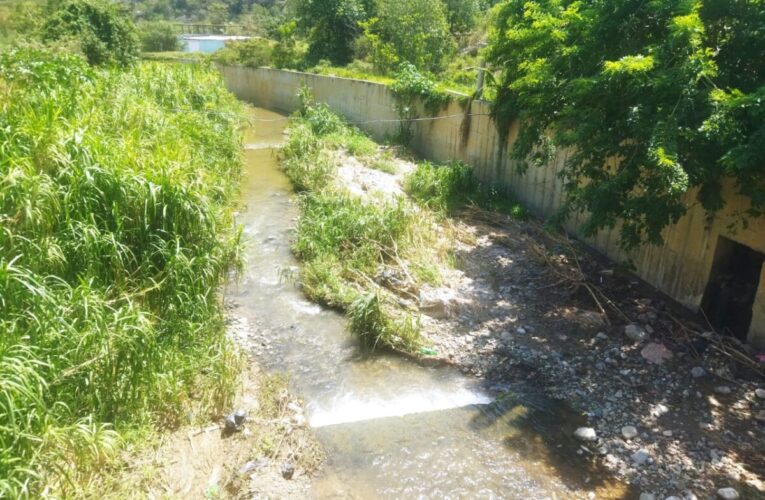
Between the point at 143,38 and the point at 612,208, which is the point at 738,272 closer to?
the point at 612,208

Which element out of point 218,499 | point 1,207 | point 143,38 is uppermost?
point 143,38

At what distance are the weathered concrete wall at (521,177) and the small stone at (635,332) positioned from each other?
2.85 feet

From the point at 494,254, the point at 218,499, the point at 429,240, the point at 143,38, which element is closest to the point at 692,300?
the point at 494,254

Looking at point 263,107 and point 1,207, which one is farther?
point 263,107

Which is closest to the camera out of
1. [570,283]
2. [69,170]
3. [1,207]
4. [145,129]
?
[1,207]

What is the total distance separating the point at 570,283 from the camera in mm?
7473

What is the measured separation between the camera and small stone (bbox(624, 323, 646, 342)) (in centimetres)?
630

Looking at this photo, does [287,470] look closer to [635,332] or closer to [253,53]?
[635,332]

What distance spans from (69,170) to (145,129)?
3.01 meters

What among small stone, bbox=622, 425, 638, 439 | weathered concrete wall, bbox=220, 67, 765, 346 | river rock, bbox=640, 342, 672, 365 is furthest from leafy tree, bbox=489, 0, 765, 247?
small stone, bbox=622, 425, 638, 439

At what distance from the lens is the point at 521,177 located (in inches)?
405

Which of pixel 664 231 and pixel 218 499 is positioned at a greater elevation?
pixel 664 231

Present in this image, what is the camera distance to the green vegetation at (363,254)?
6.44 metres

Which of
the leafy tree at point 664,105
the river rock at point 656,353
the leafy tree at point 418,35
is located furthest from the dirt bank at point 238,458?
the leafy tree at point 418,35
